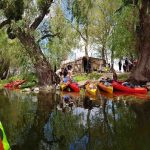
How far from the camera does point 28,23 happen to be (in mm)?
30688

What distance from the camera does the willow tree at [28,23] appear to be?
96.0ft

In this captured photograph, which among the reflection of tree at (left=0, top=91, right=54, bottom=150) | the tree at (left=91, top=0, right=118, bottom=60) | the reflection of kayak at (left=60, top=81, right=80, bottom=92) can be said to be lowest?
the reflection of tree at (left=0, top=91, right=54, bottom=150)

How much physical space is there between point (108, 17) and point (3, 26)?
85.2 feet

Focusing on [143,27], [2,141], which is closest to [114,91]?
[143,27]

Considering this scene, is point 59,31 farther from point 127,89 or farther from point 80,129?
point 80,129

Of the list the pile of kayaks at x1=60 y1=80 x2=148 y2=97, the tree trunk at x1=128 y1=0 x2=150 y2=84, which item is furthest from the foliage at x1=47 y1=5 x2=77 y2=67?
the tree trunk at x1=128 y1=0 x2=150 y2=84

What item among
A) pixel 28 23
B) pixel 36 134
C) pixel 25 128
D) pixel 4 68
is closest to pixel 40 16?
pixel 28 23

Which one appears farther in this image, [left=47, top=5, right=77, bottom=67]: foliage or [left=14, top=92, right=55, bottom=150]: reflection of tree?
[left=47, top=5, right=77, bottom=67]: foliage

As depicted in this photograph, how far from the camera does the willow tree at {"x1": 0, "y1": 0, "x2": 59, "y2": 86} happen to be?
2927 centimetres

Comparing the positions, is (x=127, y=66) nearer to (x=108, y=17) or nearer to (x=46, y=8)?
(x=108, y=17)

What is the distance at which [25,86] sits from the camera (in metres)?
35.8

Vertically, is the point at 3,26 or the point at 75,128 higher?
the point at 3,26

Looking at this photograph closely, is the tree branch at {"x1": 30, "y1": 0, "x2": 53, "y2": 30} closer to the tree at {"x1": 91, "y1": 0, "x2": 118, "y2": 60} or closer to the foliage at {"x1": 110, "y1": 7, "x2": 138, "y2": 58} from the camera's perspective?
the foliage at {"x1": 110, "y1": 7, "x2": 138, "y2": 58}

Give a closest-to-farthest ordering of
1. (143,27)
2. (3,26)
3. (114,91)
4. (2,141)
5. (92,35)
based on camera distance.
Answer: (2,141), (114,91), (143,27), (3,26), (92,35)
